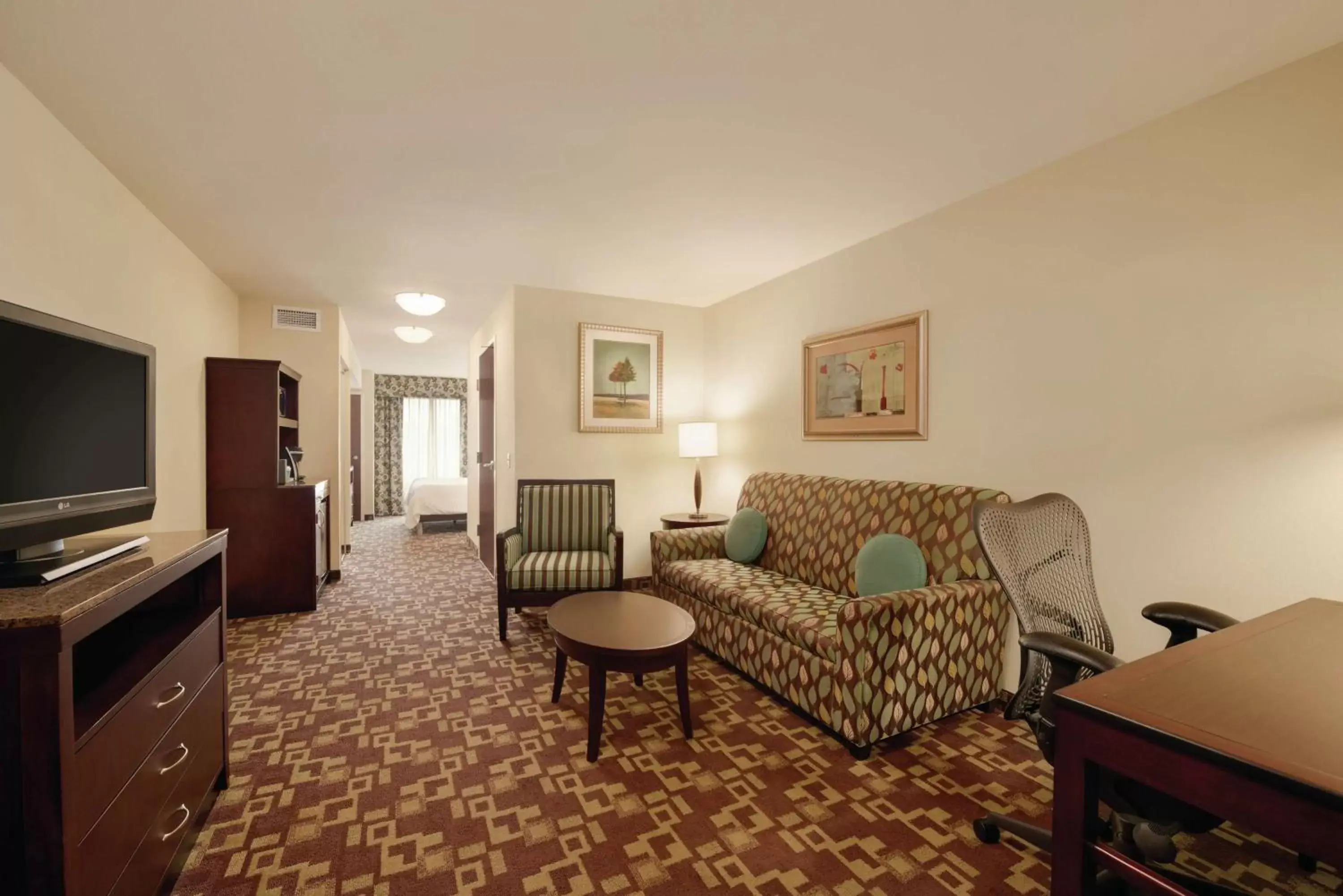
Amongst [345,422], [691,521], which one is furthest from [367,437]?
[691,521]

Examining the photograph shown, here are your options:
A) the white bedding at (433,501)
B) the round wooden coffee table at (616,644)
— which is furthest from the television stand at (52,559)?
the white bedding at (433,501)

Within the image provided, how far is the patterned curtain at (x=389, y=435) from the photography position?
9039 mm

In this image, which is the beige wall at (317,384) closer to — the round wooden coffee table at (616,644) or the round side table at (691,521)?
the round side table at (691,521)

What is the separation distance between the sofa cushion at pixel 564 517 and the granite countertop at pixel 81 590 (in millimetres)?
2213

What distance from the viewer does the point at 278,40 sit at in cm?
165

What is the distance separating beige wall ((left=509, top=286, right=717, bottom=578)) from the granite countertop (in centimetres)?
269

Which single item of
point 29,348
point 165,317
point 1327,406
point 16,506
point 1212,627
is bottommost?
point 1212,627

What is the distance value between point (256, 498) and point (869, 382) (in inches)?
167

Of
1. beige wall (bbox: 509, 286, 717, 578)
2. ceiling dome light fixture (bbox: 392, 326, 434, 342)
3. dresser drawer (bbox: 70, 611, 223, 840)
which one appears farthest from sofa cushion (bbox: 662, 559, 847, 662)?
ceiling dome light fixture (bbox: 392, 326, 434, 342)

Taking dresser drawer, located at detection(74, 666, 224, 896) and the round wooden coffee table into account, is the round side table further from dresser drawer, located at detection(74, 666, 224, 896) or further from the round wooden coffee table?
dresser drawer, located at detection(74, 666, 224, 896)

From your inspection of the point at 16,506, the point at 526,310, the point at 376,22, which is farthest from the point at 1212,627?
the point at 526,310

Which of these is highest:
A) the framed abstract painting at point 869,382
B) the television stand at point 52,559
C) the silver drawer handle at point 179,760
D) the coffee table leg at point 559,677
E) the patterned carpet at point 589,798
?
the framed abstract painting at point 869,382

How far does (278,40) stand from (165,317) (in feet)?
7.38

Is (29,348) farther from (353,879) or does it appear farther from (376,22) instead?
(353,879)
